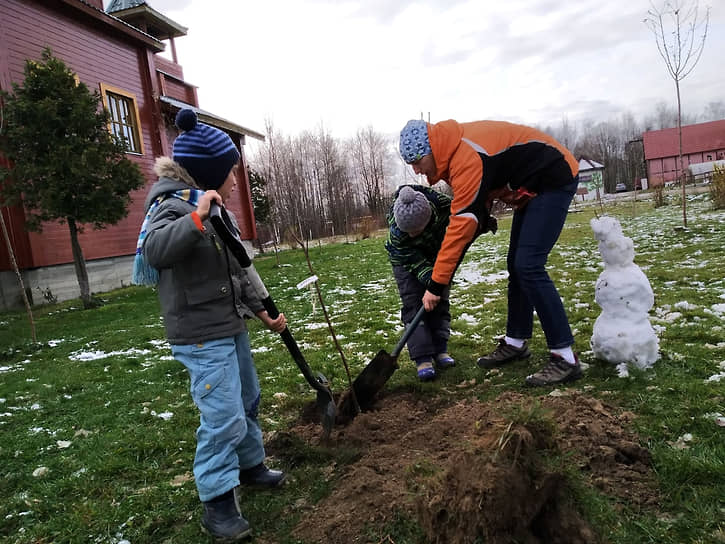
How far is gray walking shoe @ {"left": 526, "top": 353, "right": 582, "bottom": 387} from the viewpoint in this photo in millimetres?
2840

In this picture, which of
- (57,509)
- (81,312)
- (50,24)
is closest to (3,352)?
(81,312)

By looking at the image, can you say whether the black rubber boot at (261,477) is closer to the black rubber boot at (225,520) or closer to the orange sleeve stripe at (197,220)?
the black rubber boot at (225,520)

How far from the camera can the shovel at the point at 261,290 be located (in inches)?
74.5

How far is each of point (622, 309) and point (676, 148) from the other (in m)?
56.8

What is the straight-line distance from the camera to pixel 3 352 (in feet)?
20.6

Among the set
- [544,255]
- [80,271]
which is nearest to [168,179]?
[544,255]

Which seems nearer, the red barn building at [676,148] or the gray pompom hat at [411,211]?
the gray pompom hat at [411,211]

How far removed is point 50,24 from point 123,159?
499 cm

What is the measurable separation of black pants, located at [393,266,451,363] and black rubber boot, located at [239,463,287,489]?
4.85ft

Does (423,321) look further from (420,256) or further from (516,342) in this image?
(516,342)

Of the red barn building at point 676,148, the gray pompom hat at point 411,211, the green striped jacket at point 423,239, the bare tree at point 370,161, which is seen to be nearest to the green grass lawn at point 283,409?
the green striped jacket at point 423,239

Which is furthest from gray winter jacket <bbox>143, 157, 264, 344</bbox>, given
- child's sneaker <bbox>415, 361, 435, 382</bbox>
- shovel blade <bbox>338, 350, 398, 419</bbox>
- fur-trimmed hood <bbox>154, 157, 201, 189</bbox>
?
child's sneaker <bbox>415, 361, 435, 382</bbox>

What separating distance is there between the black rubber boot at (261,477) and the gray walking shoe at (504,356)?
5.74 feet

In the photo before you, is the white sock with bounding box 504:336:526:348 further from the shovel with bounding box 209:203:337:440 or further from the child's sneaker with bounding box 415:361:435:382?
the shovel with bounding box 209:203:337:440
